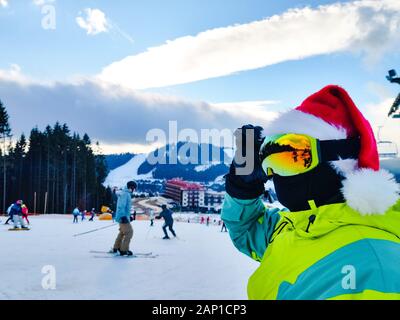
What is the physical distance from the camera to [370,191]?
44.6 inches

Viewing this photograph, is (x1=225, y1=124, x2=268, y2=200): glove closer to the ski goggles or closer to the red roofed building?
the ski goggles

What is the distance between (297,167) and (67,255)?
764cm

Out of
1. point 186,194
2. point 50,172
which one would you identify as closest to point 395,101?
point 186,194

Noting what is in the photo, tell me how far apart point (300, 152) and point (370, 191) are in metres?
0.35

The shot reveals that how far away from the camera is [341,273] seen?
0.98 meters

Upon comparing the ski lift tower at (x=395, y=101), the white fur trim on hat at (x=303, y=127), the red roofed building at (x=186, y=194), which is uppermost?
the ski lift tower at (x=395, y=101)

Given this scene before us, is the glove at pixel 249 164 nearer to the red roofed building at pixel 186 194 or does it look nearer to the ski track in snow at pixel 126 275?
the ski track in snow at pixel 126 275

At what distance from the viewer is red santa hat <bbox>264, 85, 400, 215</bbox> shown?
1.13m

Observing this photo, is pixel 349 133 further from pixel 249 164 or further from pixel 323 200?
pixel 249 164

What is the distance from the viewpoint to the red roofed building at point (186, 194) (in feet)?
175

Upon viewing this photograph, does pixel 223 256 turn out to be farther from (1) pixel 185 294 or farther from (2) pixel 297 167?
(2) pixel 297 167

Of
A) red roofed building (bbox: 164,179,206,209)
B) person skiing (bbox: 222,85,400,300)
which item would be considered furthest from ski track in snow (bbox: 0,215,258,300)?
red roofed building (bbox: 164,179,206,209)

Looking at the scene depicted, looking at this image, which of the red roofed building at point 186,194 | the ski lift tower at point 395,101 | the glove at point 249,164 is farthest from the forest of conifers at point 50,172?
the glove at point 249,164

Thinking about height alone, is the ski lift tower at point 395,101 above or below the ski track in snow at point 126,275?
above
